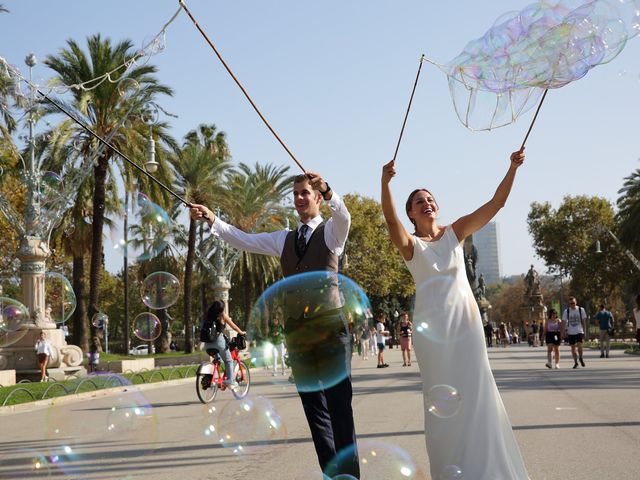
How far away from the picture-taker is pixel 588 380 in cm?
1720

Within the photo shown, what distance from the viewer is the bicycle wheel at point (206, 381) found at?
1452 centimetres

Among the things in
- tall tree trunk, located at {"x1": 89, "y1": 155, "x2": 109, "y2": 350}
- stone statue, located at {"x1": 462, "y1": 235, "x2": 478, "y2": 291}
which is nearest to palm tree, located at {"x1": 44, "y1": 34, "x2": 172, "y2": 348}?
tall tree trunk, located at {"x1": 89, "y1": 155, "x2": 109, "y2": 350}

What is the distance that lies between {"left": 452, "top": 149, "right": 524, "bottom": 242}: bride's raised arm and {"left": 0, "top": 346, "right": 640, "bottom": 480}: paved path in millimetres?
1592

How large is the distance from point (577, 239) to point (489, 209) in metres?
69.7

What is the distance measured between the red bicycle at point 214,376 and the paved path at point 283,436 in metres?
0.30

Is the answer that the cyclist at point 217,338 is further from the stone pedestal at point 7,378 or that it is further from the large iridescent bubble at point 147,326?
the stone pedestal at point 7,378

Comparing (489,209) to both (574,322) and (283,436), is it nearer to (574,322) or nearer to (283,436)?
(283,436)

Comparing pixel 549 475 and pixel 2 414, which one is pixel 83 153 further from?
pixel 549 475

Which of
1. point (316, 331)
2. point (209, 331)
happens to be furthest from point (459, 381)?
point (209, 331)

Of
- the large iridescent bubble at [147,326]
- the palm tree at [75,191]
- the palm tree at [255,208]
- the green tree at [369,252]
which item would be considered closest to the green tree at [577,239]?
the green tree at [369,252]

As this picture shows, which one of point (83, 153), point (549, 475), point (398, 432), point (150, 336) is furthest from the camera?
point (83, 153)

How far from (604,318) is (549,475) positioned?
21118 millimetres

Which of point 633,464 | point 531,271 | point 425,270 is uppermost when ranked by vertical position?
point 531,271

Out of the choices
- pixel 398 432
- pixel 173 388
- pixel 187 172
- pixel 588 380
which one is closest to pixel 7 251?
pixel 187 172
